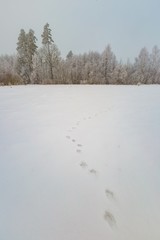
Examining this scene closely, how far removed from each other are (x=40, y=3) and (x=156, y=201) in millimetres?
18480

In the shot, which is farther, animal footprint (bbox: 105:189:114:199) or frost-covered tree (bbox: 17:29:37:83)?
frost-covered tree (bbox: 17:29:37:83)

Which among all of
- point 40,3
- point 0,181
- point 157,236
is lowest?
point 157,236

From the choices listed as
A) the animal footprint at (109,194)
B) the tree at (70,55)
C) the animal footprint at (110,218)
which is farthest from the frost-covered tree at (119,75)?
the animal footprint at (110,218)

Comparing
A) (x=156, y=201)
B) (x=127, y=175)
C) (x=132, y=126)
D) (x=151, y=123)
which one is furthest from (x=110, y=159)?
(x=151, y=123)

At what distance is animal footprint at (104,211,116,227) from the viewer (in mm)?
1879

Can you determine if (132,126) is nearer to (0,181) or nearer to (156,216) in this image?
(156,216)

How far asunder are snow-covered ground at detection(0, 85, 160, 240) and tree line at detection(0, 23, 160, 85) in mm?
15688

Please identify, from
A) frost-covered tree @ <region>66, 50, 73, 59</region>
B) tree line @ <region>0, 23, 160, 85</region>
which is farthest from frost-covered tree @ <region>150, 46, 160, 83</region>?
frost-covered tree @ <region>66, 50, 73, 59</region>

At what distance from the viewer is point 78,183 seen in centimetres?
238

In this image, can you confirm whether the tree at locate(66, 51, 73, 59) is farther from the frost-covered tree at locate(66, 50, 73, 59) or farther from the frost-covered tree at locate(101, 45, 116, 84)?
the frost-covered tree at locate(101, 45, 116, 84)

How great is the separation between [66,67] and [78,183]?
3783 cm

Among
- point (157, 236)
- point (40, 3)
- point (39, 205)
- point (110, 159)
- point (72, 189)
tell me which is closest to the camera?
point (157, 236)

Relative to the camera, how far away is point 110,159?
9.92 ft

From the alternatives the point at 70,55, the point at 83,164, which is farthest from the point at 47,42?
the point at 83,164
